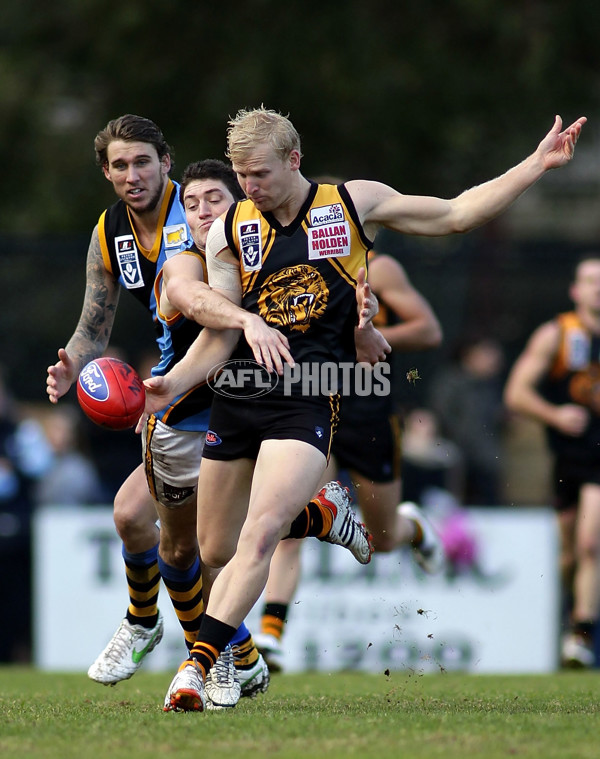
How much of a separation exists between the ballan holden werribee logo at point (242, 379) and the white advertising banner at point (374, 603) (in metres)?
4.86

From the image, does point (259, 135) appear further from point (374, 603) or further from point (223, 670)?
point (374, 603)

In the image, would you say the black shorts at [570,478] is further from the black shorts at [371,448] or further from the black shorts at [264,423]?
the black shorts at [264,423]

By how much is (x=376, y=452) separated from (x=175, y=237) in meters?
2.43

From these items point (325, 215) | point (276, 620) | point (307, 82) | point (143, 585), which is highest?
point (307, 82)

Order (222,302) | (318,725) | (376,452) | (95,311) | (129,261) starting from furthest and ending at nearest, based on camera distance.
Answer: (376,452), (95,311), (129,261), (222,302), (318,725)

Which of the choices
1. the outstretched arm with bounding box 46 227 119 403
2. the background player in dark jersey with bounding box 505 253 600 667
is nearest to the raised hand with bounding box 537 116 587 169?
the outstretched arm with bounding box 46 227 119 403

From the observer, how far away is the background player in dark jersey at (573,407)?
34.4 ft

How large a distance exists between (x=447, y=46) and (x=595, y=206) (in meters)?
9.83

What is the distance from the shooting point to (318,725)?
530 cm

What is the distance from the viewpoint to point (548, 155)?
6.07m

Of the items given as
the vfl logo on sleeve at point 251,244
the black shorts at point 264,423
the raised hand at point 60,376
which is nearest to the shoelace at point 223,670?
the black shorts at point 264,423

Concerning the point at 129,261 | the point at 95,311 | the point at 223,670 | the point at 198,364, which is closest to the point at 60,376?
the point at 95,311

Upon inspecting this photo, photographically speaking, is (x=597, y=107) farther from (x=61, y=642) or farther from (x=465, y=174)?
(x=61, y=642)

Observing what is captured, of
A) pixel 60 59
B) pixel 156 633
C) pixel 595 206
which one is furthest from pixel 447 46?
pixel 156 633
